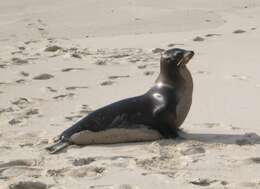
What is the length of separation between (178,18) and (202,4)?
1592mm

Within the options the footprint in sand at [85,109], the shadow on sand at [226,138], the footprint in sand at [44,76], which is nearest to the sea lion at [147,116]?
the shadow on sand at [226,138]

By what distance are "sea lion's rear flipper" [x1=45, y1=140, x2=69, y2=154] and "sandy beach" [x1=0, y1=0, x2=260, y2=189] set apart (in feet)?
0.19

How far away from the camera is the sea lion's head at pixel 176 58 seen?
17.6 ft

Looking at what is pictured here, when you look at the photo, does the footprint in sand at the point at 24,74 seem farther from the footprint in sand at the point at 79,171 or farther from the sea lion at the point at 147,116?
the footprint in sand at the point at 79,171

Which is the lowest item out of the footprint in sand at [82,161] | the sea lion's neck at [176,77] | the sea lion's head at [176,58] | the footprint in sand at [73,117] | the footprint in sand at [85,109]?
the footprint in sand at [85,109]

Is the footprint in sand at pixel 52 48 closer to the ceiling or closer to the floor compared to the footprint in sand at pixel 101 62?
closer to the floor

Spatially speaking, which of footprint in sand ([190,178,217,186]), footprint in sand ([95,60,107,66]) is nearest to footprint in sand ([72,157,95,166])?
footprint in sand ([190,178,217,186])

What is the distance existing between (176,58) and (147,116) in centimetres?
50

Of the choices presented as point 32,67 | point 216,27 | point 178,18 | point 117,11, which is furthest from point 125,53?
point 117,11

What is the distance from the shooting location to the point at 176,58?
5.38m

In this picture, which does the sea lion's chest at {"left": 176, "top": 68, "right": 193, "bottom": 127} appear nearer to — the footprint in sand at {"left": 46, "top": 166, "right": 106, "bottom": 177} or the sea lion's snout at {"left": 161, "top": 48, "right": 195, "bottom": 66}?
the sea lion's snout at {"left": 161, "top": 48, "right": 195, "bottom": 66}

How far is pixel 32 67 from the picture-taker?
8.07 m

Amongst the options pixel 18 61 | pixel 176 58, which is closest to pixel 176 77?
pixel 176 58

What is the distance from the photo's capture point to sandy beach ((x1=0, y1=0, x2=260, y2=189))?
4.20 m
